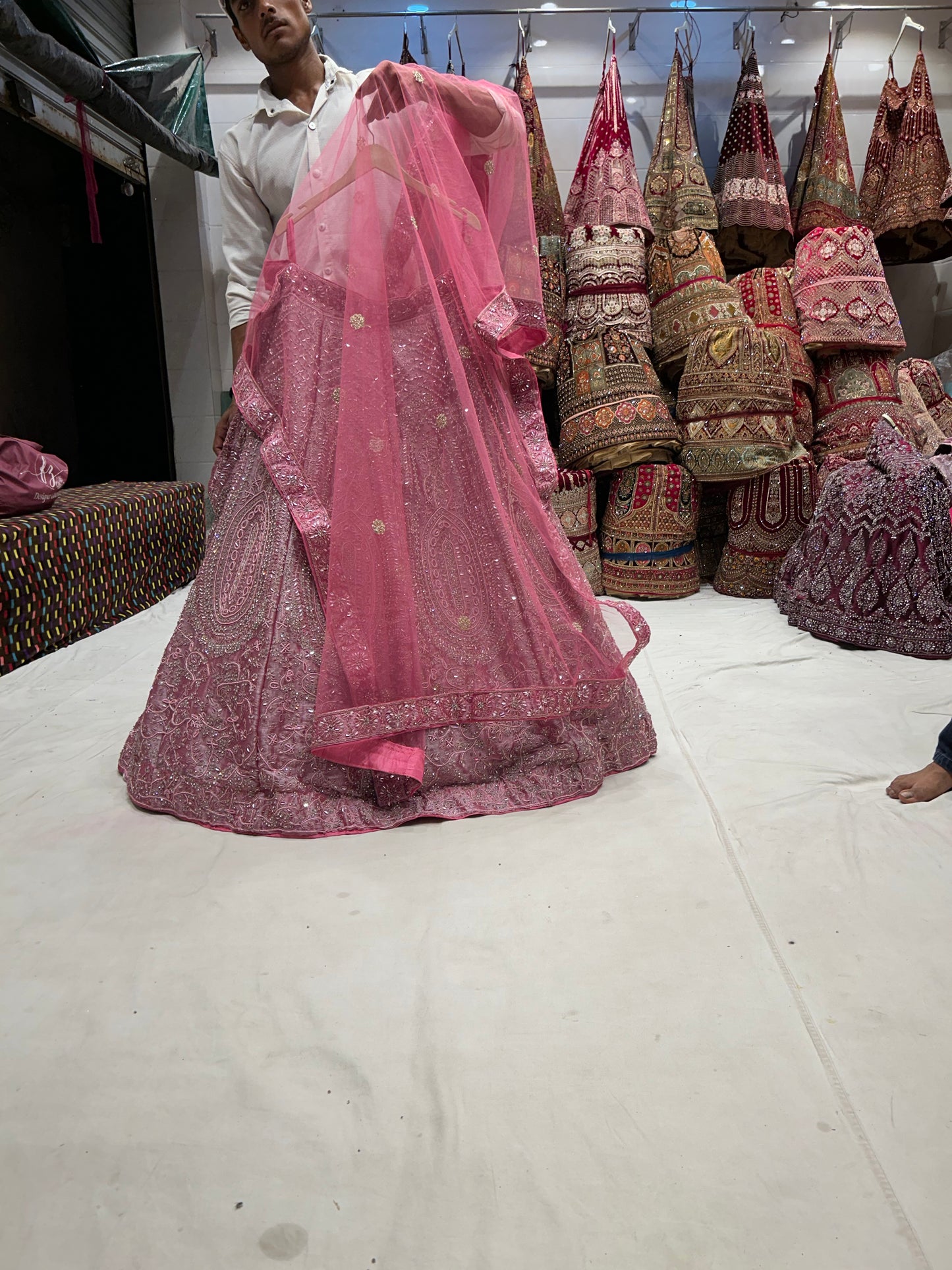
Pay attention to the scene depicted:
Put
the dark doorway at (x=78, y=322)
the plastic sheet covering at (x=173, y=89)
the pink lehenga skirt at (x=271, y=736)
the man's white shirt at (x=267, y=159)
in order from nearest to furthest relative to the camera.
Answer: the pink lehenga skirt at (x=271, y=736)
the man's white shirt at (x=267, y=159)
the plastic sheet covering at (x=173, y=89)
the dark doorway at (x=78, y=322)

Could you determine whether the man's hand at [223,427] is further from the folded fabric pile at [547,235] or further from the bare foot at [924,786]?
the folded fabric pile at [547,235]

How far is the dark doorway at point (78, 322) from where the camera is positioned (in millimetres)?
3264

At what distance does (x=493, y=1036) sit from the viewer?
2.66ft

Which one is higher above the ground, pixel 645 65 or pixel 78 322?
pixel 645 65

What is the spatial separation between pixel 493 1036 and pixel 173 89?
11.6 feet

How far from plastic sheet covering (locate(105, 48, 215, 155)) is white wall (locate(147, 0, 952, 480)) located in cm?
22

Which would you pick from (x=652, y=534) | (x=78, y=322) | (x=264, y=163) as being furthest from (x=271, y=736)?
(x=78, y=322)

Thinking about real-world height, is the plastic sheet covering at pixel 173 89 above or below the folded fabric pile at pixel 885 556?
above

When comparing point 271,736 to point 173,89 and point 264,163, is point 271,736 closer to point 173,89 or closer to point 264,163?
point 264,163

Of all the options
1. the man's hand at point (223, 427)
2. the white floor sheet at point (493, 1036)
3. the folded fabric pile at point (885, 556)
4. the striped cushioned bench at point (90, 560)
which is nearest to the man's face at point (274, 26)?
the man's hand at point (223, 427)

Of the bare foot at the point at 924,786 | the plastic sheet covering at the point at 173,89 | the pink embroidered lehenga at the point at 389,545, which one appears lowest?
the bare foot at the point at 924,786

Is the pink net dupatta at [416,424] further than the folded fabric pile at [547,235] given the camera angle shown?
No

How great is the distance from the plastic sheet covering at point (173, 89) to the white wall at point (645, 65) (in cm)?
22

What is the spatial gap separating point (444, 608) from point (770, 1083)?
0.77 metres
